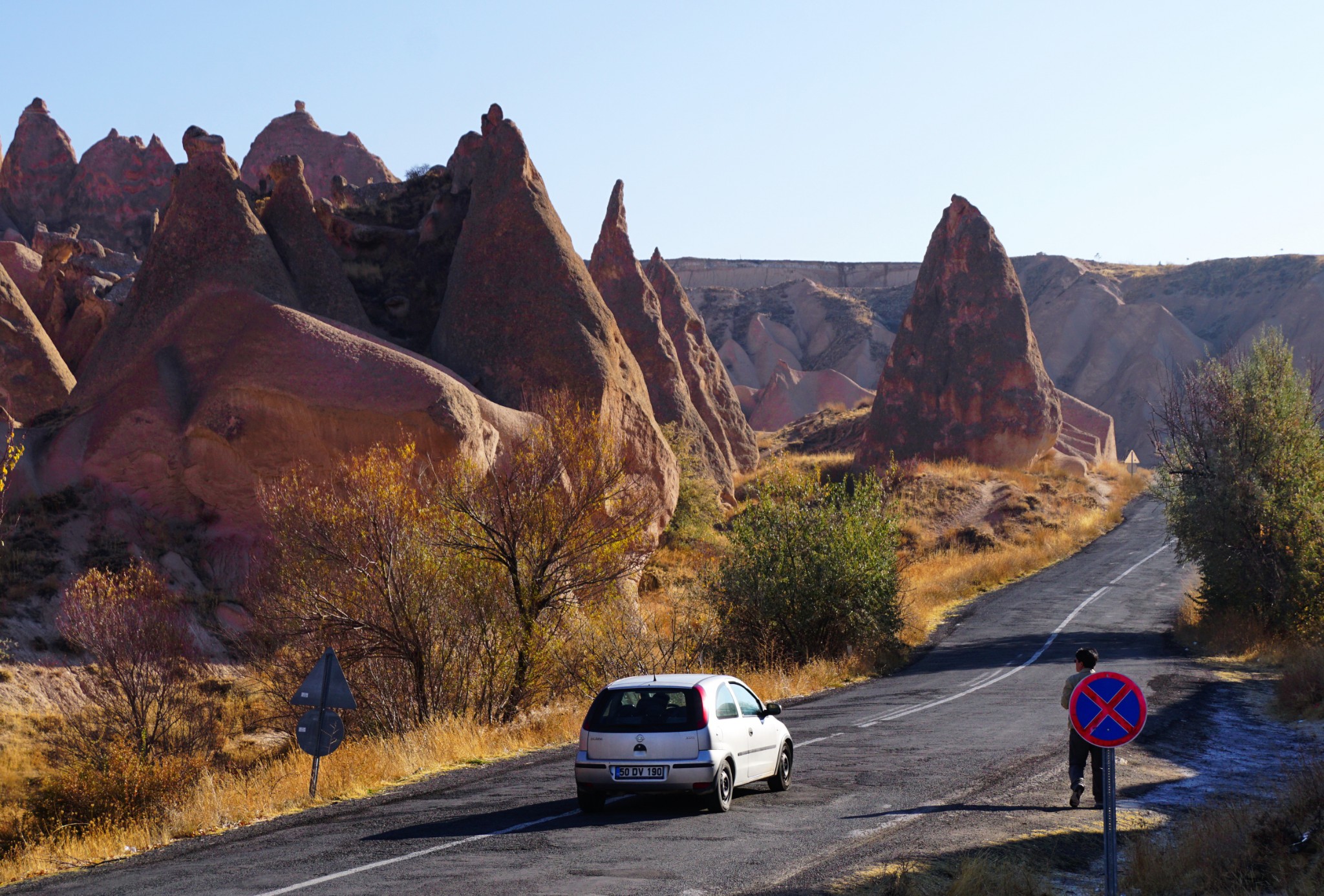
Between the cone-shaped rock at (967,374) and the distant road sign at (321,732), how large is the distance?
50.2 meters

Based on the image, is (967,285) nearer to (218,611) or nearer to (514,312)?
(514,312)

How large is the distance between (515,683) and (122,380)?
616 inches

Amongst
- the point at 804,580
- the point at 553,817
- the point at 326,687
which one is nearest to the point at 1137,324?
the point at 804,580

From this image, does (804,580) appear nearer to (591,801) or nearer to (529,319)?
(529,319)

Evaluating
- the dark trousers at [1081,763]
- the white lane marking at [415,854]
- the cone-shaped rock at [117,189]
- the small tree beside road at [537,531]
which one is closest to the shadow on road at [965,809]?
the dark trousers at [1081,763]

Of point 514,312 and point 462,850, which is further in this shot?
point 514,312

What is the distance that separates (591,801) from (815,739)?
6.80 meters

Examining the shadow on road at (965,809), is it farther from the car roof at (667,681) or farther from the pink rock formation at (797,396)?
the pink rock formation at (797,396)

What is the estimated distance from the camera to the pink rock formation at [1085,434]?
236 feet

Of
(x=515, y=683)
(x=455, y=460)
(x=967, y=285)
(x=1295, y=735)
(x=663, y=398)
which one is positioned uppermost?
(x=967, y=285)

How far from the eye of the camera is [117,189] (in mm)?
82938

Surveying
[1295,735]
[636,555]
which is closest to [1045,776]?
[1295,735]

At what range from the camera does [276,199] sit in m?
35.2

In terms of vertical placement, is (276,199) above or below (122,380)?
above
